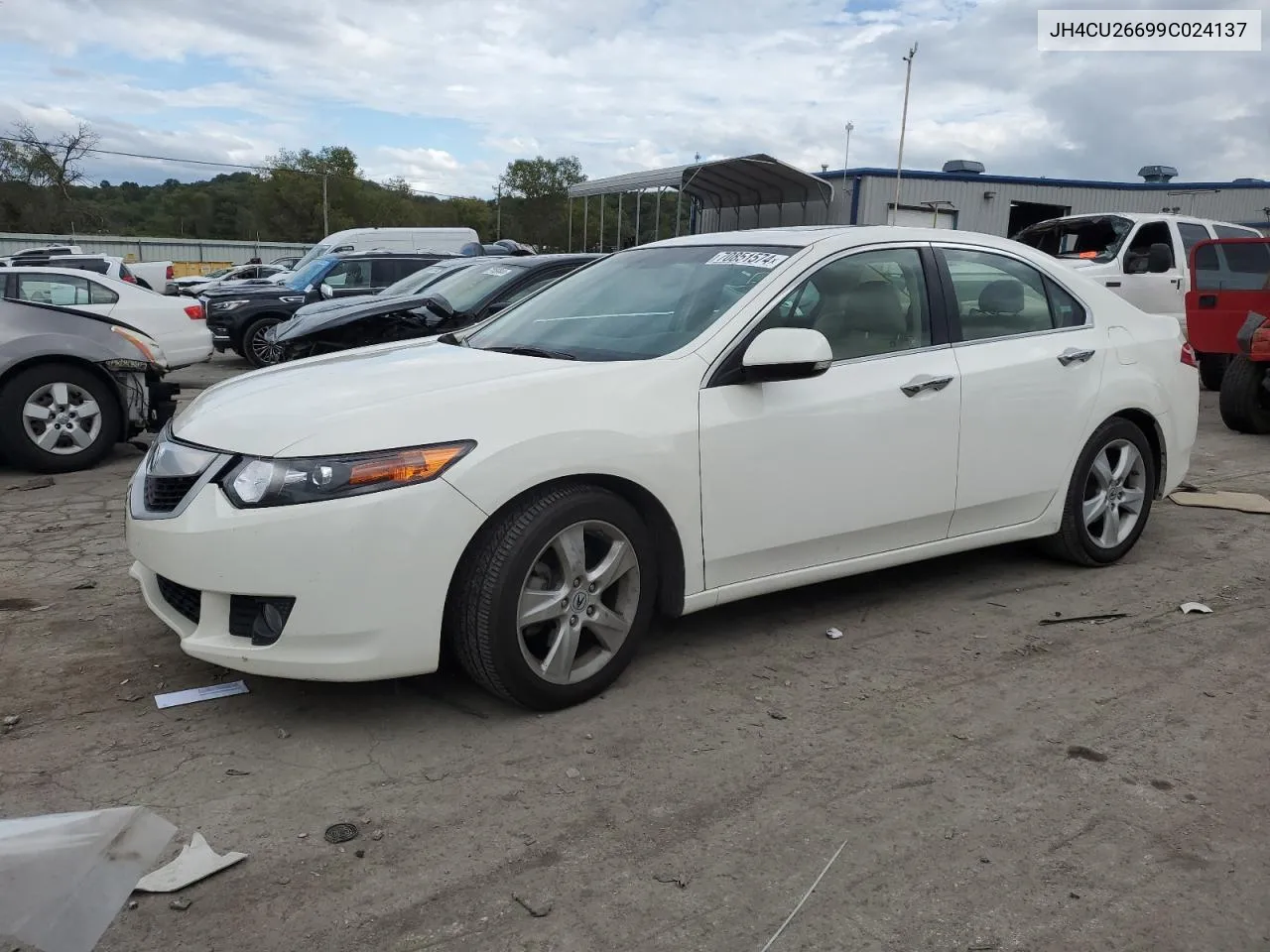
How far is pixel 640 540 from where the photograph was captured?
138 inches

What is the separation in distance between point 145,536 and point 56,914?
5.32 ft

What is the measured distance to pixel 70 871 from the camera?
2033 mm

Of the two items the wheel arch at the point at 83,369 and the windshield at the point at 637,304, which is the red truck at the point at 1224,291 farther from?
the wheel arch at the point at 83,369

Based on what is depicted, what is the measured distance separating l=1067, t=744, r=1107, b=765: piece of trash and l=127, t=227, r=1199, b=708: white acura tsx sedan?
1113mm

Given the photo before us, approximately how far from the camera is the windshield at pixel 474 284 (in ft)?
30.8

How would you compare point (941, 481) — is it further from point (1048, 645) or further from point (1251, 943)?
point (1251, 943)

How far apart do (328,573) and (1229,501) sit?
224 inches

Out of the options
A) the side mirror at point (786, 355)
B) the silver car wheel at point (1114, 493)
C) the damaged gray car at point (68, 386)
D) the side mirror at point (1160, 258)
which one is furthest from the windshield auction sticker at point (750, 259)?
the side mirror at point (1160, 258)

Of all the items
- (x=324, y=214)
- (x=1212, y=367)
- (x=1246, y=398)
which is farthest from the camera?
(x=324, y=214)

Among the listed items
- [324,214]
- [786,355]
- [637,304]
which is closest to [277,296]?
[637,304]

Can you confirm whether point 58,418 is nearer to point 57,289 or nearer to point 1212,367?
point 57,289

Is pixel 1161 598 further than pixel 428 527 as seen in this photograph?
Yes

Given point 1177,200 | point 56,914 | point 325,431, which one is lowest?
point 56,914

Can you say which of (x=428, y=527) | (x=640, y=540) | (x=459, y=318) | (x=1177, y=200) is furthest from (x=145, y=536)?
(x=1177, y=200)
